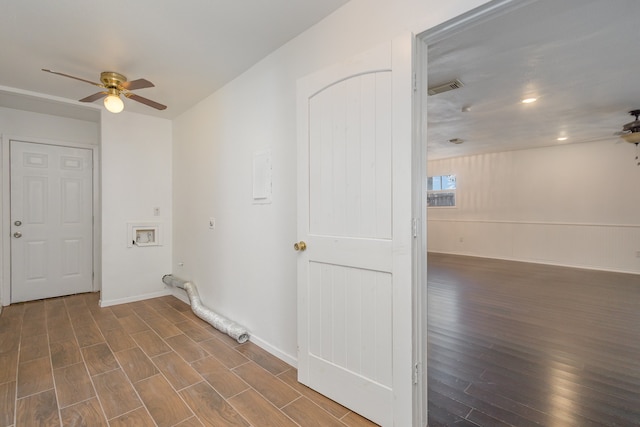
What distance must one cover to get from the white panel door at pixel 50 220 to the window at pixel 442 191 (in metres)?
8.00

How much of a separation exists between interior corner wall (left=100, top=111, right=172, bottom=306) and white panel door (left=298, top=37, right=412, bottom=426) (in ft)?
9.95

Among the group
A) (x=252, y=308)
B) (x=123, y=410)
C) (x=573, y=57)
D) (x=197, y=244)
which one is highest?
(x=573, y=57)

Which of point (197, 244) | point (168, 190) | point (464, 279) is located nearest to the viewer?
point (197, 244)

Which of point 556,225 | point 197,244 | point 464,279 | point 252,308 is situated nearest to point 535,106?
point 464,279

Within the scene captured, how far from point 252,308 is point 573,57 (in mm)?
3675

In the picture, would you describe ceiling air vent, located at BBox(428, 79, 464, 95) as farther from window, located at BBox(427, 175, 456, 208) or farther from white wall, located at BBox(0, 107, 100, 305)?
window, located at BBox(427, 175, 456, 208)

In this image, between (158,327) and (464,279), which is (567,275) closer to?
(464,279)

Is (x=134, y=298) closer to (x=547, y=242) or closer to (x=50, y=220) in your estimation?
(x=50, y=220)

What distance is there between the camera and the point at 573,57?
2.46 meters

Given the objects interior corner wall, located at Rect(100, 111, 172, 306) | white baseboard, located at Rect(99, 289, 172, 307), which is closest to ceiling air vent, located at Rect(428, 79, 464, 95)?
interior corner wall, located at Rect(100, 111, 172, 306)

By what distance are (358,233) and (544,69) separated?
264 cm

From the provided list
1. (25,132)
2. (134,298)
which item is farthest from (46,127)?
(134,298)

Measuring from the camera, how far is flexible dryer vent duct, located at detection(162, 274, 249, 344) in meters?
2.70

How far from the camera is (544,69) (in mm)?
2707
